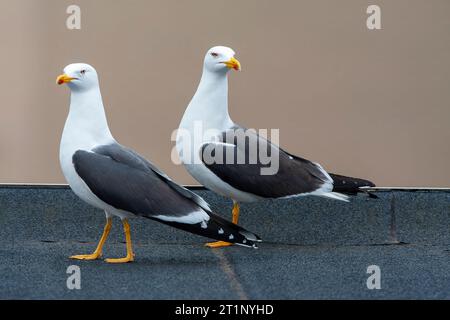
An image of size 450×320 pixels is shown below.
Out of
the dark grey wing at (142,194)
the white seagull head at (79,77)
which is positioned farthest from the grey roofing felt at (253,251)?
the white seagull head at (79,77)

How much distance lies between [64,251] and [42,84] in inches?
60.6

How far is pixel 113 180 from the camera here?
610 centimetres

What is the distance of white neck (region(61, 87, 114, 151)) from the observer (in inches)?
246

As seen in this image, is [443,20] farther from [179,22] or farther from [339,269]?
[339,269]

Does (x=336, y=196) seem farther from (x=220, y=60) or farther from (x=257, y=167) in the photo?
(x=220, y=60)

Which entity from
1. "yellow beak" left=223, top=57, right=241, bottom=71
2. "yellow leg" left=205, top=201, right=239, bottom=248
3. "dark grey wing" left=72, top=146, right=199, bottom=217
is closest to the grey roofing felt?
"yellow leg" left=205, top=201, right=239, bottom=248

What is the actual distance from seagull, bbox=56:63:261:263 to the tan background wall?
4.34ft

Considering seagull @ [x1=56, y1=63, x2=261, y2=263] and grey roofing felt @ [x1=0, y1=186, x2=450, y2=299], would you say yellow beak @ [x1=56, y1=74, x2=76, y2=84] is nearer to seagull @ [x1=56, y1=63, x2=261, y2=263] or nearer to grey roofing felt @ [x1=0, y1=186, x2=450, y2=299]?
seagull @ [x1=56, y1=63, x2=261, y2=263]

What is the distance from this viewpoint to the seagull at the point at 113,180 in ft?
20.0

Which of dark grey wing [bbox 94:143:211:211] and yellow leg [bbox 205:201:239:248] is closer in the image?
dark grey wing [bbox 94:143:211:211]

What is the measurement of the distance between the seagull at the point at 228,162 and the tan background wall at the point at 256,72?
2.04 feet

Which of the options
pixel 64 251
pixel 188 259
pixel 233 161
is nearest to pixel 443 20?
pixel 233 161

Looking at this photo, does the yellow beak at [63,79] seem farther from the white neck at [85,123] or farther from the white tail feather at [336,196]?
the white tail feather at [336,196]

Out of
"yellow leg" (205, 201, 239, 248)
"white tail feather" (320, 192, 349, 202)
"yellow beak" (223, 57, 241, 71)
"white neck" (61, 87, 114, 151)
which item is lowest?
"yellow leg" (205, 201, 239, 248)
